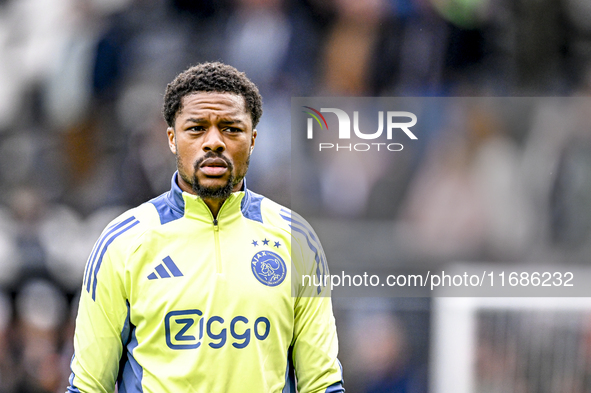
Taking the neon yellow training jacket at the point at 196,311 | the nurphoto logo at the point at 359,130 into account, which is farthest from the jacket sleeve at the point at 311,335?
the nurphoto logo at the point at 359,130

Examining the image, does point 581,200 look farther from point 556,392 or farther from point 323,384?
point 323,384

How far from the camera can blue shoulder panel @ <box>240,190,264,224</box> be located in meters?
2.00

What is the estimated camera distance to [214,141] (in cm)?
186

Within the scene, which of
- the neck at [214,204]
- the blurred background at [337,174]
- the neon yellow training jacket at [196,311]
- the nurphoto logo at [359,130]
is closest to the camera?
the neon yellow training jacket at [196,311]

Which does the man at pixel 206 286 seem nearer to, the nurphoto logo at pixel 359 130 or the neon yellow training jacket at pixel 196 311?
the neon yellow training jacket at pixel 196 311

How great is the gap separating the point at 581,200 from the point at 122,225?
3.37m

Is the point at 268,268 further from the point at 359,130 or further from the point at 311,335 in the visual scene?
the point at 359,130

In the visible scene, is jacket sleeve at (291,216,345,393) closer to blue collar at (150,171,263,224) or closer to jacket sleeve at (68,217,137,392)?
blue collar at (150,171,263,224)

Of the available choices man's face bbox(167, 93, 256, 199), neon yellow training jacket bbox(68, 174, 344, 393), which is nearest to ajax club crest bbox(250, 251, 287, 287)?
neon yellow training jacket bbox(68, 174, 344, 393)

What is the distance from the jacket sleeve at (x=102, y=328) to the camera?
71.6 inches

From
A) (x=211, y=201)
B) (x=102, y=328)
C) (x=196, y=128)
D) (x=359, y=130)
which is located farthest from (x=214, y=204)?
(x=359, y=130)

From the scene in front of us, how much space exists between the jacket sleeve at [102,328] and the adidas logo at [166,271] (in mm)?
93

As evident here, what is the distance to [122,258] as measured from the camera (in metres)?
1.84

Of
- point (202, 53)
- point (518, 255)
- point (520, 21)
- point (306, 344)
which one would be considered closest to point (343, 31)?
point (202, 53)
